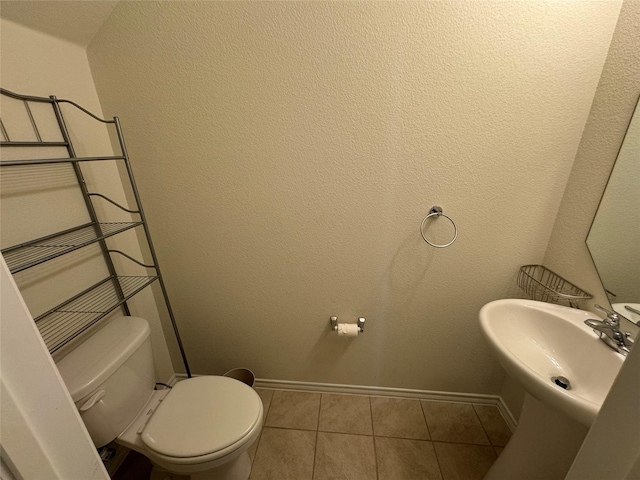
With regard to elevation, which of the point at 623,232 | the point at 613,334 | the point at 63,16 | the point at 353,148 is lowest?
the point at 613,334

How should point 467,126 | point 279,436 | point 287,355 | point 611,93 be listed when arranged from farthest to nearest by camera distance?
point 287,355 < point 279,436 < point 467,126 < point 611,93

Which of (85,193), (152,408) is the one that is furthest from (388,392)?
(85,193)

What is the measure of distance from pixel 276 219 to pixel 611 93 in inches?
53.0

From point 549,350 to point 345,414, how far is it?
1048 millimetres

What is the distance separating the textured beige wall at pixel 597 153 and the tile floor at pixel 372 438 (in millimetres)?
926

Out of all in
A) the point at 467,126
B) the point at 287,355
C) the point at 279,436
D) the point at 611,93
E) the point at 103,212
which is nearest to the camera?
the point at 611,93

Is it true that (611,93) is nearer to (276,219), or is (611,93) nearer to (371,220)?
(371,220)

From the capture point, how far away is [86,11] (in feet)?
3.20

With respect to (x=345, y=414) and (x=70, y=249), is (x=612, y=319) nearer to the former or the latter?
(x=345, y=414)

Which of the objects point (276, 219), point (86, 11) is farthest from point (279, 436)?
point (86, 11)

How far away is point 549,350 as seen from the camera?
39.7 inches

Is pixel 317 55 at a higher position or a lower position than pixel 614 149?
higher

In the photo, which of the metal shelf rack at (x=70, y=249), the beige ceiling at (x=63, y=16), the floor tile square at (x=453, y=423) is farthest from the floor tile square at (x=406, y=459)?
the beige ceiling at (x=63, y=16)

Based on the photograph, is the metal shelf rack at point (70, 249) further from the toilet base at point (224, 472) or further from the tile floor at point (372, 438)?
the tile floor at point (372, 438)
